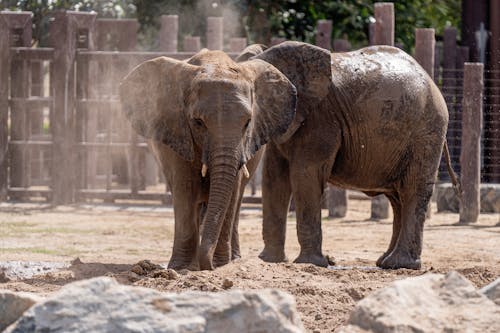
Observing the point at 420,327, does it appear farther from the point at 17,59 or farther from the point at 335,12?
the point at 335,12

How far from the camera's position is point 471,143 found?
48.5ft

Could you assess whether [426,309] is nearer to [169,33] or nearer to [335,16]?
[169,33]

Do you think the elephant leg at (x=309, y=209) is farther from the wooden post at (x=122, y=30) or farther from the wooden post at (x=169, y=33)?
the wooden post at (x=122, y=30)

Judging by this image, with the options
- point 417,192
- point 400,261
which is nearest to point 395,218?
point 417,192

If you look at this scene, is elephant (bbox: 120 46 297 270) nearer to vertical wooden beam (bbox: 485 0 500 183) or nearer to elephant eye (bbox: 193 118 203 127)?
elephant eye (bbox: 193 118 203 127)

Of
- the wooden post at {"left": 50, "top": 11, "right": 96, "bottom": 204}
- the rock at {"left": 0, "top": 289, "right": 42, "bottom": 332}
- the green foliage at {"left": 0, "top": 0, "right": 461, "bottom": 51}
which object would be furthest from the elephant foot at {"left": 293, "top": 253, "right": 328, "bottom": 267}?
the green foliage at {"left": 0, "top": 0, "right": 461, "bottom": 51}

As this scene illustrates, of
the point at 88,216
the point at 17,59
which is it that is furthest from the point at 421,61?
the point at 17,59

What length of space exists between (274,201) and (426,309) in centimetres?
495

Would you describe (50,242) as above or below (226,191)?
below

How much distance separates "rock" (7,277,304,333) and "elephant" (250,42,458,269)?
4644 millimetres

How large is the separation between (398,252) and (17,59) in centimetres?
809

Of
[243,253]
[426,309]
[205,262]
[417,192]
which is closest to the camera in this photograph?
[426,309]

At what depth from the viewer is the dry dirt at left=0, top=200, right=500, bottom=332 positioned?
7816 mm

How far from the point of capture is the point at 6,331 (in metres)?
5.03
